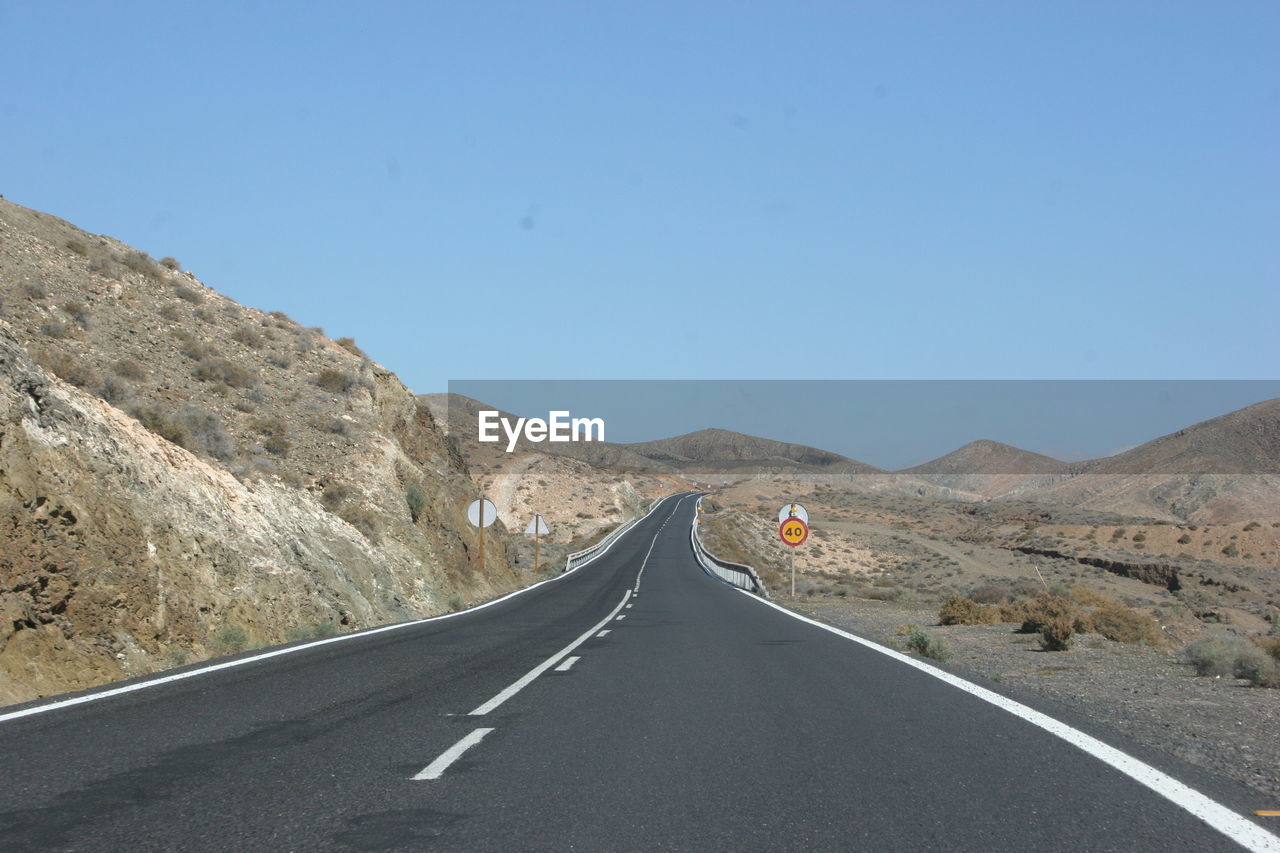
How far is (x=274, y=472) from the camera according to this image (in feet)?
79.3

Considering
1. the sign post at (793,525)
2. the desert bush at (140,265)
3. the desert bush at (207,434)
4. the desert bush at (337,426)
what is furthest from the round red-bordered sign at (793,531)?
the desert bush at (140,265)

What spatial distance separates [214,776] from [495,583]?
1323 inches

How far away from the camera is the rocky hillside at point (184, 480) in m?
13.0

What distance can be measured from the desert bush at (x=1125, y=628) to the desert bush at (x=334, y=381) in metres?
24.8

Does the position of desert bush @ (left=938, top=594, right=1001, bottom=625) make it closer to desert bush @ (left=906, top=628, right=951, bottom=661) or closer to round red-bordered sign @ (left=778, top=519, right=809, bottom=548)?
desert bush @ (left=906, top=628, right=951, bottom=661)

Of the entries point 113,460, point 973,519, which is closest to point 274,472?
point 113,460

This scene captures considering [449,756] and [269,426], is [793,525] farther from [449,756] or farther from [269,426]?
[449,756]

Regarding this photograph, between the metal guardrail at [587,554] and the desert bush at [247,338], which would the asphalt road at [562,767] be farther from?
the metal guardrail at [587,554]

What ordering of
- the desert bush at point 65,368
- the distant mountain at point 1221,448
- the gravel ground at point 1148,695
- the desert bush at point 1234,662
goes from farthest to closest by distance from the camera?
the distant mountain at point 1221,448, the desert bush at point 65,368, the desert bush at point 1234,662, the gravel ground at point 1148,695

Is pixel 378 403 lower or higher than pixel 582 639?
higher

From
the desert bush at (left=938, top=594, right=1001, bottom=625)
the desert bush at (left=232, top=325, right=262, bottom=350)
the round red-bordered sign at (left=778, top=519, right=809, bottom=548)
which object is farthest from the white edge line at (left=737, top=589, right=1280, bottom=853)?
the desert bush at (left=232, top=325, right=262, bottom=350)

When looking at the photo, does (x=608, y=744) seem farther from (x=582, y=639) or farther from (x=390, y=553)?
(x=390, y=553)

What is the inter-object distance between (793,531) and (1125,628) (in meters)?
12.2

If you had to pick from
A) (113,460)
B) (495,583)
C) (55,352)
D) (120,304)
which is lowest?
(495,583)
